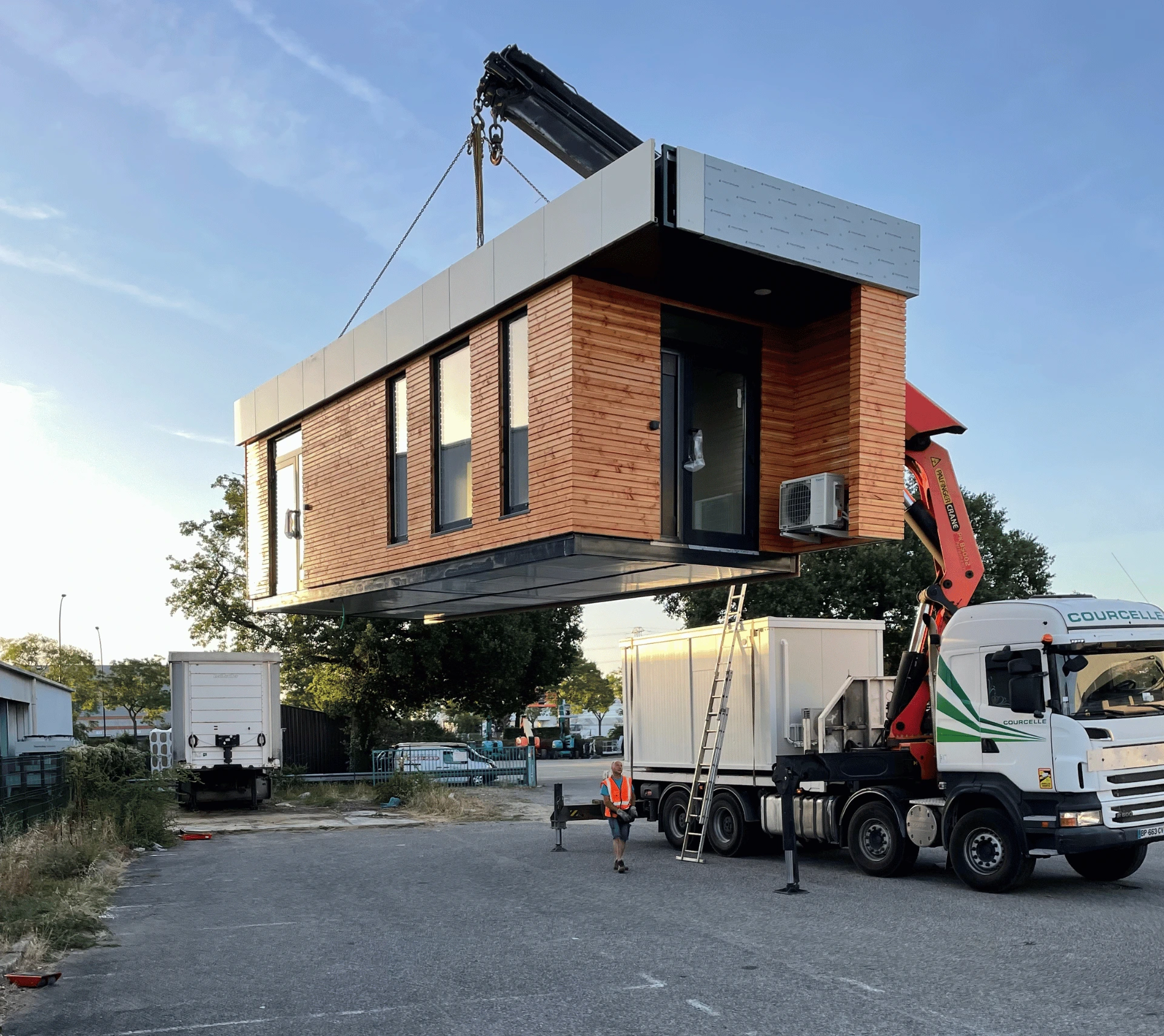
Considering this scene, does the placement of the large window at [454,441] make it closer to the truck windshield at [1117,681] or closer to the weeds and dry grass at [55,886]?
the weeds and dry grass at [55,886]

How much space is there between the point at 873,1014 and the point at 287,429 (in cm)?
1572

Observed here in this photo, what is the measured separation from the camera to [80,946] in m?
10.9

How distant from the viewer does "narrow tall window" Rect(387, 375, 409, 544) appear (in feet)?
57.6

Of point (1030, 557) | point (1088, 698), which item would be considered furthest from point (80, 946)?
point (1030, 557)

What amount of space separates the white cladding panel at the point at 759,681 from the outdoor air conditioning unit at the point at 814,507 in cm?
245

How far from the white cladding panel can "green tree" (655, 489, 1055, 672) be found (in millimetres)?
17691

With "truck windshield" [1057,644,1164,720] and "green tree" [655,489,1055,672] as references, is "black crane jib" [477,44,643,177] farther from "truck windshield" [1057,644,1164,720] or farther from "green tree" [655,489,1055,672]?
"green tree" [655,489,1055,672]

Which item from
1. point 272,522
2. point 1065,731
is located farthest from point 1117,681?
point 272,522

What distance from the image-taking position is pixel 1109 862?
47.0 ft

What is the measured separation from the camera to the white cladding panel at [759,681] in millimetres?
17094

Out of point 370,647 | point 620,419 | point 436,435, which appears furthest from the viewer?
point 370,647

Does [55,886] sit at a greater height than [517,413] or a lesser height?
lesser

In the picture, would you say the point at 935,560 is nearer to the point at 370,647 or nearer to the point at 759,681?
the point at 759,681

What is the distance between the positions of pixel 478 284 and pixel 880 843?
29.5 feet
